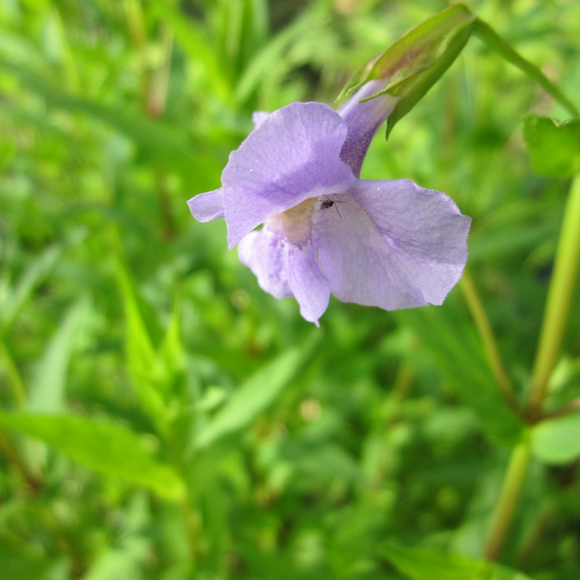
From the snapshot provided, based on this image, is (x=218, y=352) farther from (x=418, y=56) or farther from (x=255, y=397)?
(x=418, y=56)

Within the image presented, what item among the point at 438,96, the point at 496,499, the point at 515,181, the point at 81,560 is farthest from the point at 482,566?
the point at 438,96

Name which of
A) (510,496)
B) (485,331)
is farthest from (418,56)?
(510,496)

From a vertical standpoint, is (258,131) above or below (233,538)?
above

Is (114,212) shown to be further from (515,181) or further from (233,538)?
(515,181)

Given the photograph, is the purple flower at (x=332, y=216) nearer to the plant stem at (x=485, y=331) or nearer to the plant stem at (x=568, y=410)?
the plant stem at (x=485, y=331)

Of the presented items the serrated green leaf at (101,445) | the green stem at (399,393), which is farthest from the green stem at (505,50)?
the green stem at (399,393)
